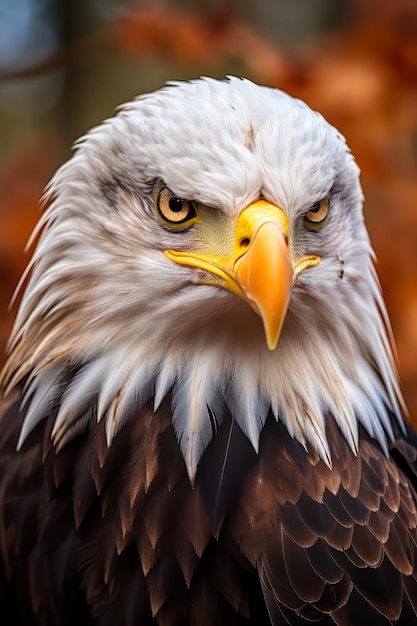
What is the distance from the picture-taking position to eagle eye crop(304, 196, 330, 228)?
179 centimetres

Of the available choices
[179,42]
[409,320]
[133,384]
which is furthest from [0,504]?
[179,42]

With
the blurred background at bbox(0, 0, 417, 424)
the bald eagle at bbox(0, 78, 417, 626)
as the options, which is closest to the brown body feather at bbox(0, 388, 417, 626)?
the bald eagle at bbox(0, 78, 417, 626)

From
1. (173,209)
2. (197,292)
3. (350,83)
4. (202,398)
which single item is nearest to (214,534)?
(202,398)

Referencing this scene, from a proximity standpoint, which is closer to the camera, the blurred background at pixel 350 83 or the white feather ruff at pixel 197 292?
the white feather ruff at pixel 197 292

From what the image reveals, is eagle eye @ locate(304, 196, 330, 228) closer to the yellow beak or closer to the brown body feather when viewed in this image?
the yellow beak

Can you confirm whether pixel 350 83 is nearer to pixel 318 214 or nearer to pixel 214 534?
pixel 318 214

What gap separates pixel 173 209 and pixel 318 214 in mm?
314

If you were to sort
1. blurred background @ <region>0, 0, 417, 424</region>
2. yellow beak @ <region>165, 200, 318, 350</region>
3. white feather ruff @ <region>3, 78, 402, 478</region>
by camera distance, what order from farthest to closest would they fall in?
blurred background @ <region>0, 0, 417, 424</region>, white feather ruff @ <region>3, 78, 402, 478</region>, yellow beak @ <region>165, 200, 318, 350</region>

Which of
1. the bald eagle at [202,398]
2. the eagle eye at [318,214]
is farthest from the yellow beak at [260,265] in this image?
the eagle eye at [318,214]

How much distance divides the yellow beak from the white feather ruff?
0.10ft

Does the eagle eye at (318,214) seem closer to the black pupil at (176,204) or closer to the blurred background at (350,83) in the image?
the black pupil at (176,204)

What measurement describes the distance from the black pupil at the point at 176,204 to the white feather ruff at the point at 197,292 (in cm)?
3

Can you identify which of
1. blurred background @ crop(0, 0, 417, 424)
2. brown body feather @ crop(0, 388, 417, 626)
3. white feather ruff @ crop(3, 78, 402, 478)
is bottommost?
brown body feather @ crop(0, 388, 417, 626)

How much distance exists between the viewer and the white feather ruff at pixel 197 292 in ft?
5.58
